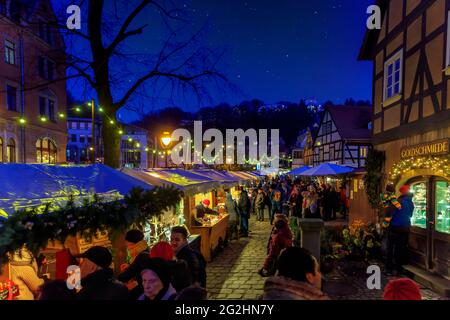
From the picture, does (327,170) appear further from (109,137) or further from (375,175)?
(109,137)

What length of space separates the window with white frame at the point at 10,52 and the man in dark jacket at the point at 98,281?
2127 cm

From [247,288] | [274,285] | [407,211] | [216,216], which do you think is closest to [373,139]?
[407,211]

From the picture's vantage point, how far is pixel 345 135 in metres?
23.7

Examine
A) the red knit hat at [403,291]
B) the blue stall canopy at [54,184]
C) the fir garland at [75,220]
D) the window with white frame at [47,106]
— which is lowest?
the red knit hat at [403,291]

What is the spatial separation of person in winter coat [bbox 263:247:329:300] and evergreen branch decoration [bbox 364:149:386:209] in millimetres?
7609

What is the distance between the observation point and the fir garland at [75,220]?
10.4ft

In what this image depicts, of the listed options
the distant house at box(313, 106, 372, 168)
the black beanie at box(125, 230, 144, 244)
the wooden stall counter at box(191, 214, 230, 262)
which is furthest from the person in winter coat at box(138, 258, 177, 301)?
the distant house at box(313, 106, 372, 168)

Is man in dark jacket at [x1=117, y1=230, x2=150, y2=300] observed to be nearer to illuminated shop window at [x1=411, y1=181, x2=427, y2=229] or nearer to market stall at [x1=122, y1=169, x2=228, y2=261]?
market stall at [x1=122, y1=169, x2=228, y2=261]

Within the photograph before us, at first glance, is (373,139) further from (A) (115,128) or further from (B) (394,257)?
(A) (115,128)

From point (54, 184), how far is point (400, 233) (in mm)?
7462

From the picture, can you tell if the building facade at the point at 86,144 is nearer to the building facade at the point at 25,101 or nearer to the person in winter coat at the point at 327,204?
the building facade at the point at 25,101

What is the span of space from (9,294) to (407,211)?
791 cm
